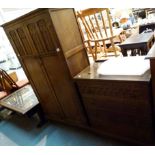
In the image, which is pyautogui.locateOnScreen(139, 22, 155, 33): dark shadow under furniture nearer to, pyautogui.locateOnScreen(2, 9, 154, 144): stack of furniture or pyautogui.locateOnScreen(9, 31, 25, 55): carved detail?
pyautogui.locateOnScreen(2, 9, 154, 144): stack of furniture

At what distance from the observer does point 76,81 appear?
1.80 m

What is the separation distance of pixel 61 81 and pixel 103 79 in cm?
60

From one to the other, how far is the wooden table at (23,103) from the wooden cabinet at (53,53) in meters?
0.36

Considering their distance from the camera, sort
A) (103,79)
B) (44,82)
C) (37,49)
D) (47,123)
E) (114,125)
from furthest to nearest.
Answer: (47,123)
(44,82)
(37,49)
(114,125)
(103,79)

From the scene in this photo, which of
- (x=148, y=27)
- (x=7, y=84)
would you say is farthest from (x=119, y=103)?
(x=7, y=84)

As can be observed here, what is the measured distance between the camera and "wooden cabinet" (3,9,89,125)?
5.40 ft

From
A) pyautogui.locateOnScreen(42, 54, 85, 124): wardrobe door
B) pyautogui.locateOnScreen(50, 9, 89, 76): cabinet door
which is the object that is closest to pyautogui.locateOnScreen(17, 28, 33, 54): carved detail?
pyautogui.locateOnScreen(42, 54, 85, 124): wardrobe door

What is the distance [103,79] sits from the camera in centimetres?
156

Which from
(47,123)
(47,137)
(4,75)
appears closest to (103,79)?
(47,137)

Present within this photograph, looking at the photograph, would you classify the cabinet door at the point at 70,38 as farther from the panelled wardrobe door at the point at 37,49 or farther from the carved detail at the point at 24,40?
the carved detail at the point at 24,40

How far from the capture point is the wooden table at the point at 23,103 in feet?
8.55

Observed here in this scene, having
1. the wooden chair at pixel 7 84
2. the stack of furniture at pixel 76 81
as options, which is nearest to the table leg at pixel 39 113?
the stack of furniture at pixel 76 81

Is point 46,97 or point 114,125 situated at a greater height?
point 46,97
